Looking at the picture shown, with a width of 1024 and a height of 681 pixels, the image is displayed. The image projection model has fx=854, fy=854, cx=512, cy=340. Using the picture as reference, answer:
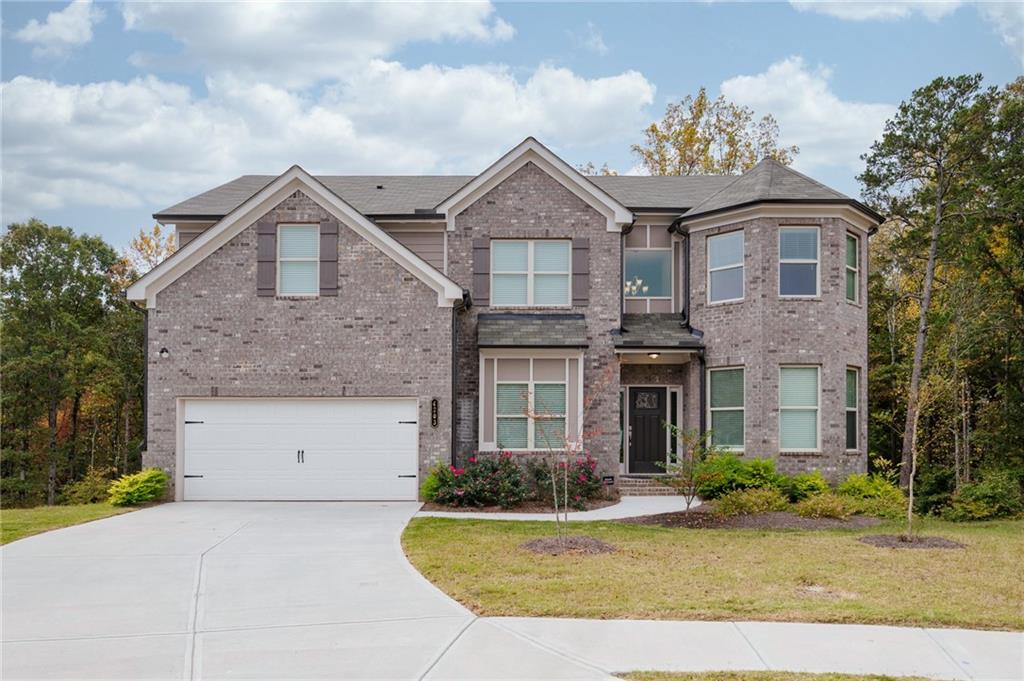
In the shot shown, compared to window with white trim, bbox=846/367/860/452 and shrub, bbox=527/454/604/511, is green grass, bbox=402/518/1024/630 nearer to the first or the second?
shrub, bbox=527/454/604/511

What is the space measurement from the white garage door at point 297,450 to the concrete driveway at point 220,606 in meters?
4.17

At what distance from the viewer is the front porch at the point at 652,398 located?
19.7m

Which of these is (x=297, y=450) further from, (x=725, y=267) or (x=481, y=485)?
(x=725, y=267)

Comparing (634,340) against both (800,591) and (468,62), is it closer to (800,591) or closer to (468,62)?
(468,62)

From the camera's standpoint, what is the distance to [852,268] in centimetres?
1905

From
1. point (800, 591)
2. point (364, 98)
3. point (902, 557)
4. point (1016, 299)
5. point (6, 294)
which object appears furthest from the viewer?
point (6, 294)

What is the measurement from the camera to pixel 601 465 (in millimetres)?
18891

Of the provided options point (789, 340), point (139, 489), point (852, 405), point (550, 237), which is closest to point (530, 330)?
point (550, 237)

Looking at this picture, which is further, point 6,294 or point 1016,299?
point 6,294

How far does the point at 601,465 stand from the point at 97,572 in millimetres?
11188

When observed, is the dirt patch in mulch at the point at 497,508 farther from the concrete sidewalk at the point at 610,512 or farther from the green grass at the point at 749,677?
the green grass at the point at 749,677

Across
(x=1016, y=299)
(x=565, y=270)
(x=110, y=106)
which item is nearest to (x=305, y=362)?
(x=565, y=270)

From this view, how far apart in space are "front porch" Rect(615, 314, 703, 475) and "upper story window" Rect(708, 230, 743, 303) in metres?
1.13

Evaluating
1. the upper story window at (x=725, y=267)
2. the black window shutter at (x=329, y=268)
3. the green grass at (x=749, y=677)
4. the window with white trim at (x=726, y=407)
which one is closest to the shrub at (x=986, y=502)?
the window with white trim at (x=726, y=407)
